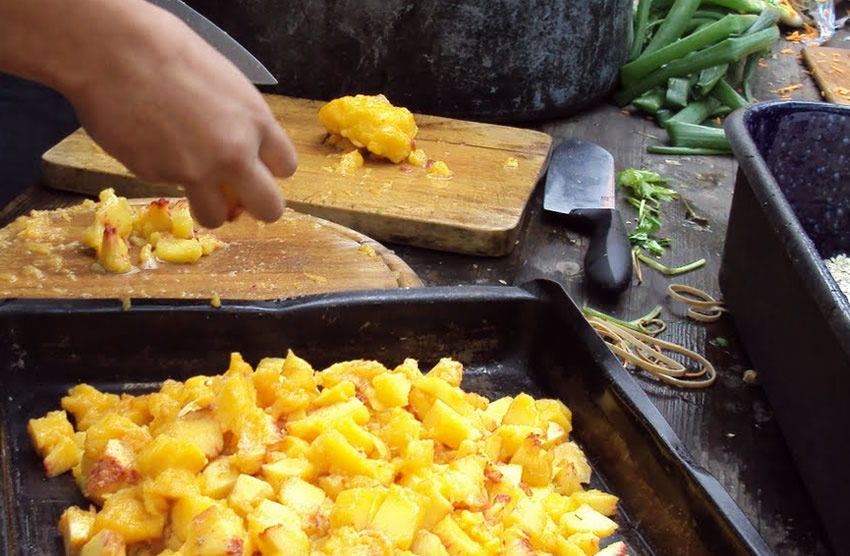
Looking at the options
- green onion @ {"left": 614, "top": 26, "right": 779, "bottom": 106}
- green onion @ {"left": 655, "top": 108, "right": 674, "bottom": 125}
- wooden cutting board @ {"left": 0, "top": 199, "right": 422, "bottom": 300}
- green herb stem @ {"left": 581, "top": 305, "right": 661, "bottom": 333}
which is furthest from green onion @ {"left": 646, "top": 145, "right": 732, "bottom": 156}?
wooden cutting board @ {"left": 0, "top": 199, "right": 422, "bottom": 300}

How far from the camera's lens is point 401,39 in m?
2.89

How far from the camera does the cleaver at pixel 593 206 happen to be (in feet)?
6.92

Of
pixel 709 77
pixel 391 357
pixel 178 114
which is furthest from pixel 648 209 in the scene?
pixel 178 114

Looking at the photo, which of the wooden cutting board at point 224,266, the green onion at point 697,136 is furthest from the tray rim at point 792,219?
the green onion at point 697,136

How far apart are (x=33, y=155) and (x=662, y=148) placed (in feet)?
6.87

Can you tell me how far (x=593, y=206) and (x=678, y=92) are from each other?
124 centimetres

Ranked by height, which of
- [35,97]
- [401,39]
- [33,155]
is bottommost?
[33,155]

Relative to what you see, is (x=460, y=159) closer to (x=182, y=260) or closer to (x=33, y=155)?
(x=182, y=260)

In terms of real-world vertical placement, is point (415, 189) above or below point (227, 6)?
below

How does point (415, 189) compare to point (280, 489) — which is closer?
point (280, 489)

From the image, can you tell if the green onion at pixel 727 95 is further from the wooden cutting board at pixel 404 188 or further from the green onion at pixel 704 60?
the wooden cutting board at pixel 404 188

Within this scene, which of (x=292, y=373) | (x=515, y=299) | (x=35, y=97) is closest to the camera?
(x=292, y=373)

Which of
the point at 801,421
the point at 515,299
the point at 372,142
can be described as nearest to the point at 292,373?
the point at 515,299

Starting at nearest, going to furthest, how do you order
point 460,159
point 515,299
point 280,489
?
point 280,489 < point 515,299 < point 460,159
